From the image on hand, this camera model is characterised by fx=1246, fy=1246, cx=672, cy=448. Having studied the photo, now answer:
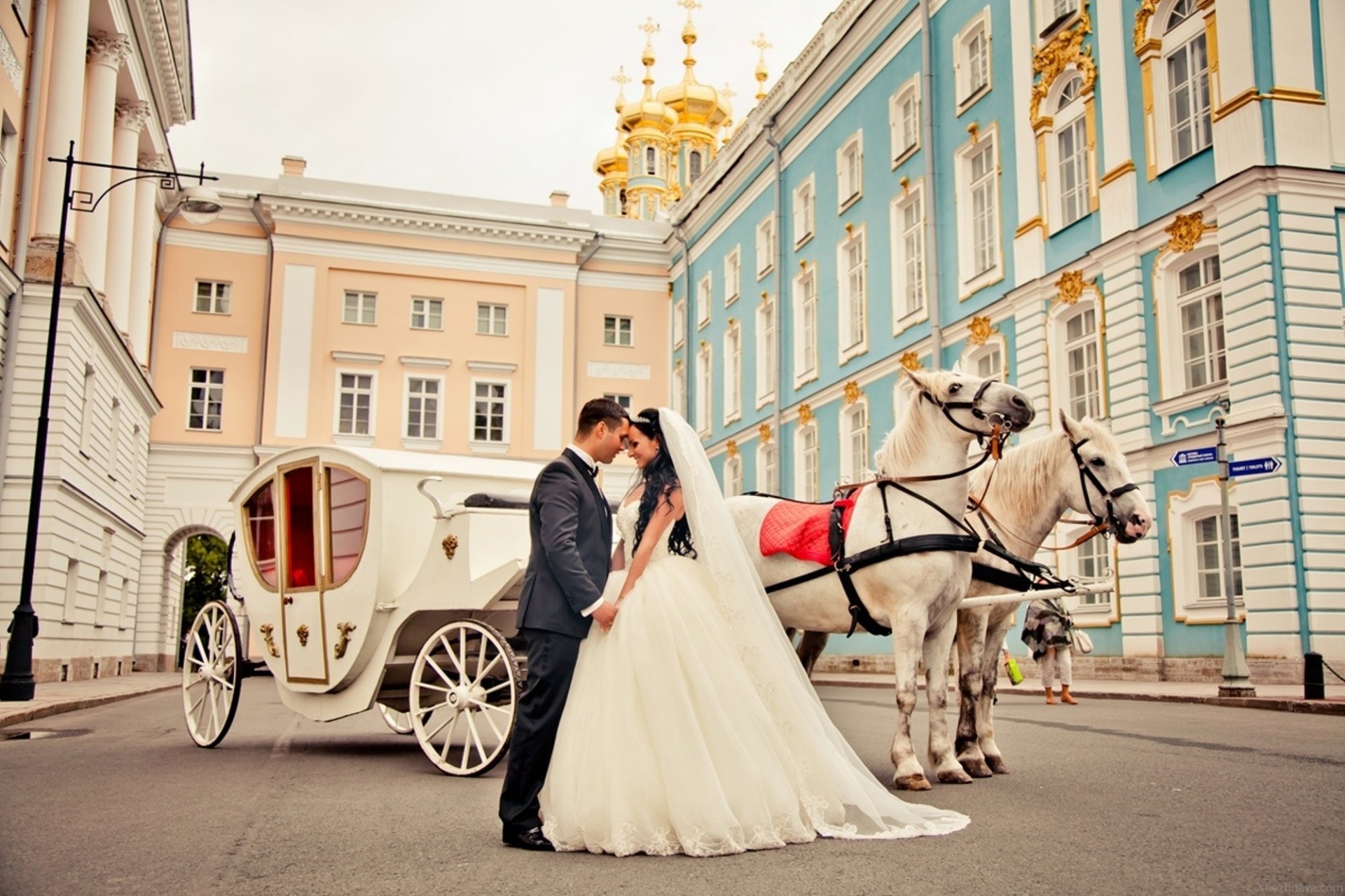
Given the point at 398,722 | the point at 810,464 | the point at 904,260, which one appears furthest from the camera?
the point at 810,464

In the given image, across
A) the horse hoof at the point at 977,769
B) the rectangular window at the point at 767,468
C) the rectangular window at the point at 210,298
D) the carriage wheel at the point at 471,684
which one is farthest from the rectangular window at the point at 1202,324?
the rectangular window at the point at 210,298

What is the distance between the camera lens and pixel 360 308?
43.7 meters

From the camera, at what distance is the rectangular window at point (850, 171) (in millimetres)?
30938

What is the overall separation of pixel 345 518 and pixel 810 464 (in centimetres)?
2529

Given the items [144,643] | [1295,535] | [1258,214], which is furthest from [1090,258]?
[144,643]

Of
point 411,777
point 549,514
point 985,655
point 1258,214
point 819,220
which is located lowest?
point 411,777

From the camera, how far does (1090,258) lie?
2138 centimetres

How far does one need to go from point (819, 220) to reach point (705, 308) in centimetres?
1014

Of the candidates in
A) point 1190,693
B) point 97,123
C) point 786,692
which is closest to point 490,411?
point 97,123

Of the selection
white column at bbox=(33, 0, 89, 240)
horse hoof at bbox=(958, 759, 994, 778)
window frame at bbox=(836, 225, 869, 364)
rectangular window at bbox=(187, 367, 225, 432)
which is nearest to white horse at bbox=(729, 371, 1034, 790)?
horse hoof at bbox=(958, 759, 994, 778)

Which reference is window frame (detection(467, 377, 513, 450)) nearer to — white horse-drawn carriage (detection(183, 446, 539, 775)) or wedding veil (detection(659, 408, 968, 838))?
white horse-drawn carriage (detection(183, 446, 539, 775))

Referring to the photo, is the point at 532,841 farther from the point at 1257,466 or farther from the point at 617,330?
the point at 617,330

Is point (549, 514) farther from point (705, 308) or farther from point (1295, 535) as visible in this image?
point (705, 308)

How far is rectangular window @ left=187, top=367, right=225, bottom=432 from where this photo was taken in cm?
4150
